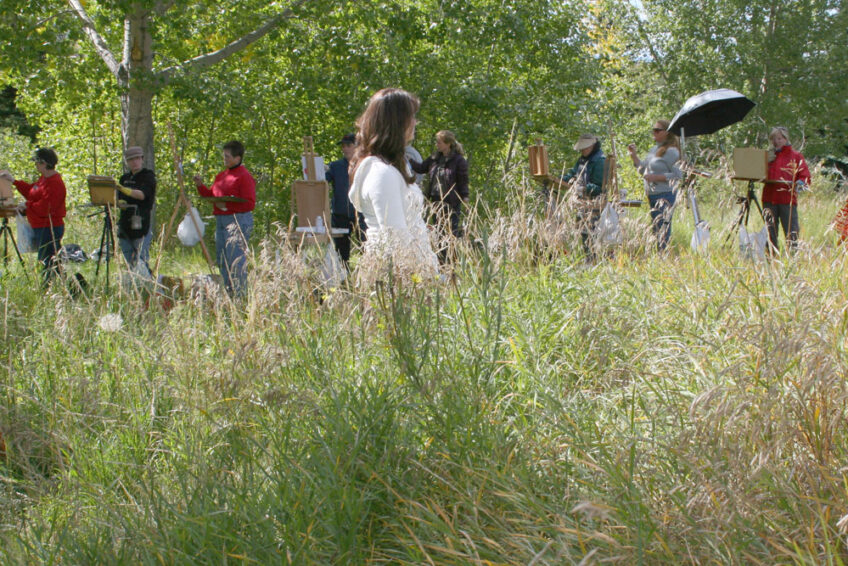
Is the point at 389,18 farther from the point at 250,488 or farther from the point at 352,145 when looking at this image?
the point at 250,488

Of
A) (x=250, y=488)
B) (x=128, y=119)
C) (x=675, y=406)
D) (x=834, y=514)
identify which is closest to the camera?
(x=834, y=514)

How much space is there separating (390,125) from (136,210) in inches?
202

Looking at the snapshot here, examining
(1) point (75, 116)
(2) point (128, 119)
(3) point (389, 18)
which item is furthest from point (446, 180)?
(1) point (75, 116)

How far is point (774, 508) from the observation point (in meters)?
2.06

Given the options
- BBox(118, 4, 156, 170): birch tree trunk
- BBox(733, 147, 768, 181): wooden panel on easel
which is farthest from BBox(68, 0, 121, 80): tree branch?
BBox(733, 147, 768, 181): wooden panel on easel

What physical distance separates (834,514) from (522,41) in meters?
11.0

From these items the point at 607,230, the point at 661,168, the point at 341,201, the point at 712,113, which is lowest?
the point at 607,230

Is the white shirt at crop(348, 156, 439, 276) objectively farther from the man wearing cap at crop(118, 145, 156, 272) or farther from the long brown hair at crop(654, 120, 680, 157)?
the long brown hair at crop(654, 120, 680, 157)

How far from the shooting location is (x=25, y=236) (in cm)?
945

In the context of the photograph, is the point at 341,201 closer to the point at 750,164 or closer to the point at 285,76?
the point at 750,164

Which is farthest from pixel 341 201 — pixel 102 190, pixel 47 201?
pixel 47 201

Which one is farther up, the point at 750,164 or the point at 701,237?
the point at 750,164

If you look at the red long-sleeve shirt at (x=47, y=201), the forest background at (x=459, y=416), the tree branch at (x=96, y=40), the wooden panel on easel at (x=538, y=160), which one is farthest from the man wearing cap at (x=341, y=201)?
the tree branch at (x=96, y=40)

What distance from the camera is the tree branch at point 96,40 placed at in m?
11.2
